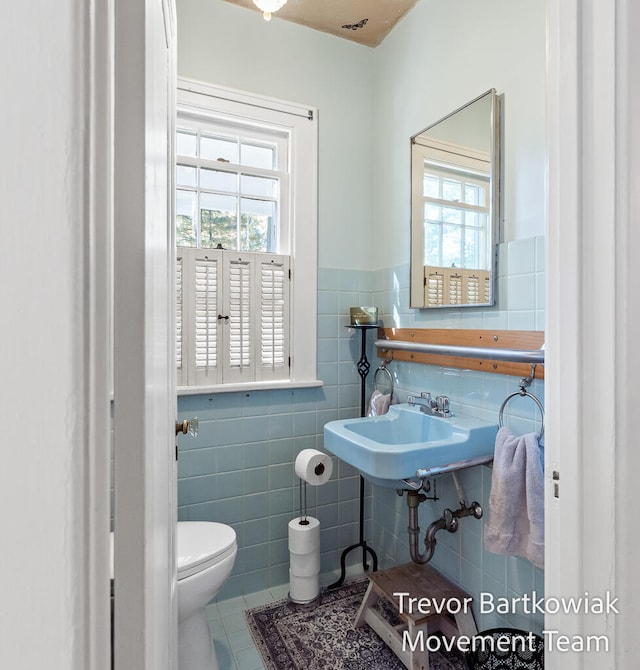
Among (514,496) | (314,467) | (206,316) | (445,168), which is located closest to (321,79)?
(445,168)

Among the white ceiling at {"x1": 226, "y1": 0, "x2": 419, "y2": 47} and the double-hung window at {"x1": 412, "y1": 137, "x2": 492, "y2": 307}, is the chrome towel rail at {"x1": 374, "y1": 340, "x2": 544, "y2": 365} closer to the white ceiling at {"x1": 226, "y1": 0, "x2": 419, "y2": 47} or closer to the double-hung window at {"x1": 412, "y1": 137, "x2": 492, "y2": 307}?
the double-hung window at {"x1": 412, "y1": 137, "x2": 492, "y2": 307}

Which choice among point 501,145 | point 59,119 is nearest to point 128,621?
point 59,119

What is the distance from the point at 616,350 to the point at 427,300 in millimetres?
1046

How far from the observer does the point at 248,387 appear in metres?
1.85

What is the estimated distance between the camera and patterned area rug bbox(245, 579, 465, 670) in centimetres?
146

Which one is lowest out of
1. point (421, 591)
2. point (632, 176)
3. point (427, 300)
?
point (421, 591)

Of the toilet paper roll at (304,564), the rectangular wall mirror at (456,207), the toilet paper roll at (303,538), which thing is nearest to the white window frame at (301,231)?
the rectangular wall mirror at (456,207)

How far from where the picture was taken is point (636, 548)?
72cm

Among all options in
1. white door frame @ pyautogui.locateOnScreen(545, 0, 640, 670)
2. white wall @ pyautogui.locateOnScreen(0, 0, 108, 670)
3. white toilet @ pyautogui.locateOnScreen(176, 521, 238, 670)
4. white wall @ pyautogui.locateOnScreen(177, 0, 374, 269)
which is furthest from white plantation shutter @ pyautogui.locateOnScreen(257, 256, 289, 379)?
white wall @ pyautogui.locateOnScreen(0, 0, 108, 670)

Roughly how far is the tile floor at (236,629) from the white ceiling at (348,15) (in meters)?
2.70

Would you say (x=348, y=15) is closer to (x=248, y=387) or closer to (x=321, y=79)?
(x=321, y=79)

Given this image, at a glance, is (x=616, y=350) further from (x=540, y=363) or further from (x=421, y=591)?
(x=421, y=591)

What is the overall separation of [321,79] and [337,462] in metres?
1.93

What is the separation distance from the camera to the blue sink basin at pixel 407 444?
1.25m
